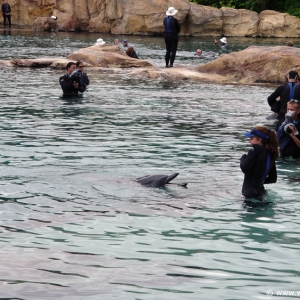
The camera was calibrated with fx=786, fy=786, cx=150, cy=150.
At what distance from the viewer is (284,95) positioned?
49.3 feet

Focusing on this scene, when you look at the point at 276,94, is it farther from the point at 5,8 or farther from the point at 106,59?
the point at 5,8

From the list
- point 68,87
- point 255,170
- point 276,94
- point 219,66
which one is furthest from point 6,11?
point 255,170

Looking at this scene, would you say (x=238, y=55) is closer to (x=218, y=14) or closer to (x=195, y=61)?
(x=195, y=61)

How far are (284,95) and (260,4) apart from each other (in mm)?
41381

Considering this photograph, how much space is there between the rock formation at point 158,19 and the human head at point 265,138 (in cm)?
3797

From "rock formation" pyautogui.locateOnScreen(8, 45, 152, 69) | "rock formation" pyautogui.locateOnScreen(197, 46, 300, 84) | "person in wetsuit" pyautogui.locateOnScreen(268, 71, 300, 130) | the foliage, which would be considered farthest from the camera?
the foliage

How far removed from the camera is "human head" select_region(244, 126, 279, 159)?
1005 cm

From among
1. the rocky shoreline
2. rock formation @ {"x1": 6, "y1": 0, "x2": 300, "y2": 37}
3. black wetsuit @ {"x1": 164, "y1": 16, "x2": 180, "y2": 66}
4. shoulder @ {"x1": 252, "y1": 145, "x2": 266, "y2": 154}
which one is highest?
rock formation @ {"x1": 6, "y1": 0, "x2": 300, "y2": 37}

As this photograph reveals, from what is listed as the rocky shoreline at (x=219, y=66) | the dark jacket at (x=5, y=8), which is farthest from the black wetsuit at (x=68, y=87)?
the dark jacket at (x=5, y=8)

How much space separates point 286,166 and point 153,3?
35.5 metres

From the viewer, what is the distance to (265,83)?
2416cm

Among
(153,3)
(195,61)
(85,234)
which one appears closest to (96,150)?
(85,234)

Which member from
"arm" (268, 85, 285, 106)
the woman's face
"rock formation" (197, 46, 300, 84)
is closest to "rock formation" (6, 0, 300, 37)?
"rock formation" (197, 46, 300, 84)

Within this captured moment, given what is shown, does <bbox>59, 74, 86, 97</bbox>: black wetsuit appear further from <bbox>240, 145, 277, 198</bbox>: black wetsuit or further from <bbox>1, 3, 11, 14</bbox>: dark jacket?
<bbox>1, 3, 11, 14</bbox>: dark jacket
